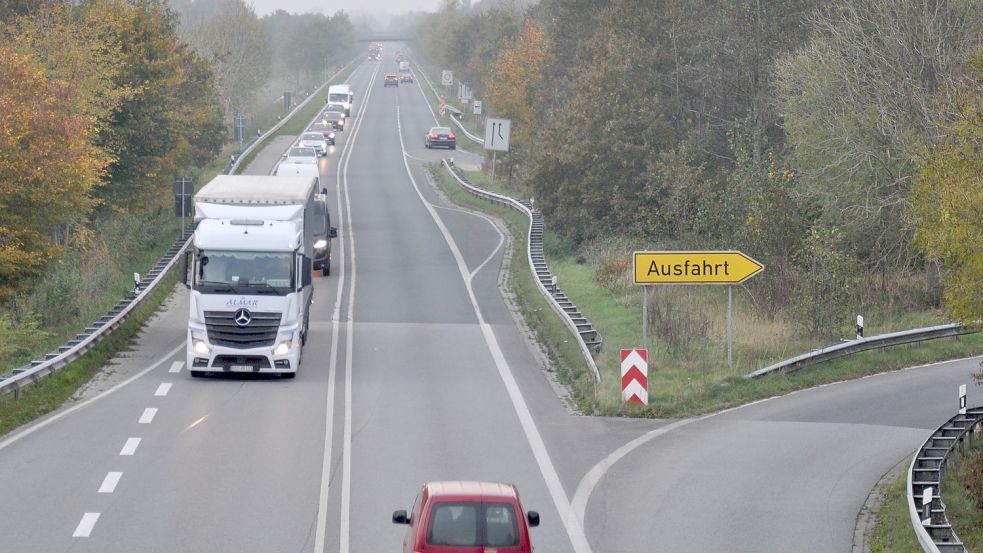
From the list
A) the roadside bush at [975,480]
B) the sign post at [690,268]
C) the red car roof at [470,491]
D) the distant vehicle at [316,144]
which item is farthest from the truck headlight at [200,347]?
the distant vehicle at [316,144]

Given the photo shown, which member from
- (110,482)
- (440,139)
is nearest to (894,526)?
(110,482)

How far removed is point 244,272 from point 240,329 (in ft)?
3.83

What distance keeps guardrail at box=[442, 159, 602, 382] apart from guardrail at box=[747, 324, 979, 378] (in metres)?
3.58

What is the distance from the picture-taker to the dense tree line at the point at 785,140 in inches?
1239

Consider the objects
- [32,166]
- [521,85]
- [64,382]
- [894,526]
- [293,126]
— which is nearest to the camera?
[894,526]

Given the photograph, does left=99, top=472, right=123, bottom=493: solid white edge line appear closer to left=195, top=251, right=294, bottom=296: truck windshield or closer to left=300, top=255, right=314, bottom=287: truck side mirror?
left=195, top=251, right=294, bottom=296: truck windshield

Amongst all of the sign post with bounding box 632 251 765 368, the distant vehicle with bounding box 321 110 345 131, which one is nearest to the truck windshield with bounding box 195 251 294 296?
the sign post with bounding box 632 251 765 368

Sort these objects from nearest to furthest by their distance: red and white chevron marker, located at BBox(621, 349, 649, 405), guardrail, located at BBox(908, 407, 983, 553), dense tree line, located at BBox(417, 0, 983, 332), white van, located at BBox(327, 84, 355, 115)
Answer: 1. guardrail, located at BBox(908, 407, 983, 553)
2. red and white chevron marker, located at BBox(621, 349, 649, 405)
3. dense tree line, located at BBox(417, 0, 983, 332)
4. white van, located at BBox(327, 84, 355, 115)

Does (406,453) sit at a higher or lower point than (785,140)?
lower

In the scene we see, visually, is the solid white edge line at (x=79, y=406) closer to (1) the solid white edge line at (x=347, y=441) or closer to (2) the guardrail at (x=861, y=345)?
(1) the solid white edge line at (x=347, y=441)

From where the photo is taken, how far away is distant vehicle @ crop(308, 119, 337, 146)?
87188 mm

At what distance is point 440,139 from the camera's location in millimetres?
88062

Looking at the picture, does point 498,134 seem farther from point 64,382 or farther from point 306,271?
point 64,382

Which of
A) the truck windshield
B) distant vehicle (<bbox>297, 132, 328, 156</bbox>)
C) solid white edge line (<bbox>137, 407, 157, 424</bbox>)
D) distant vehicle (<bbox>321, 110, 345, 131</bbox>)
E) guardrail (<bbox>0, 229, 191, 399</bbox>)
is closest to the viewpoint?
solid white edge line (<bbox>137, 407, 157, 424</bbox>)
